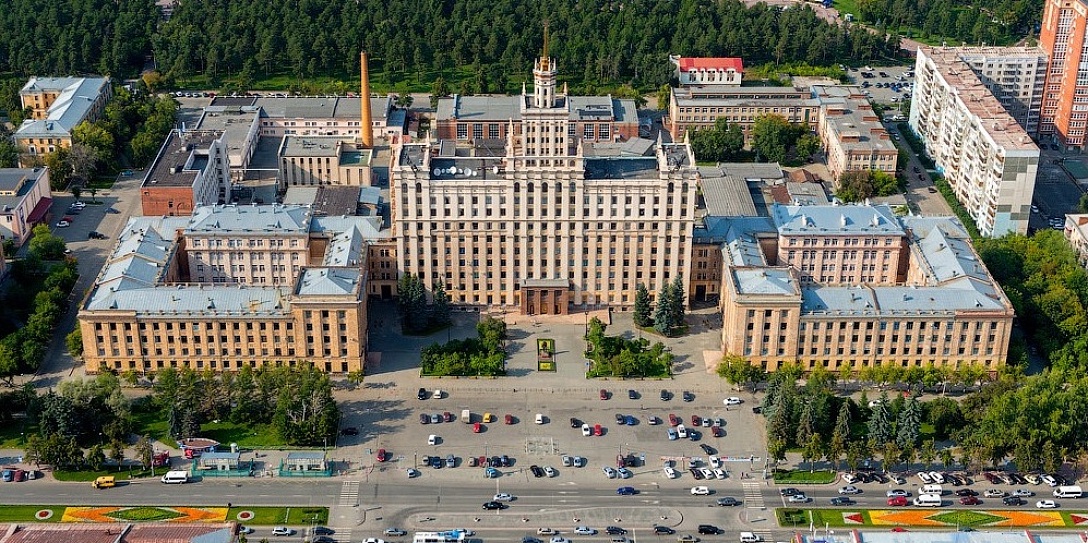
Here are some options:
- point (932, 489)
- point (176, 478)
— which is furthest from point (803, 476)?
point (176, 478)

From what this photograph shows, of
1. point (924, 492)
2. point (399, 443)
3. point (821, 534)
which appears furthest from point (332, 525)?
point (924, 492)

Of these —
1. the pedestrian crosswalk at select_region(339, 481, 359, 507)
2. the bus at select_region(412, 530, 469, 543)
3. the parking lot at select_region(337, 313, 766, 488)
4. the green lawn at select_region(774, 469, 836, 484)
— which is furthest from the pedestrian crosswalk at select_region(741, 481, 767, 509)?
the pedestrian crosswalk at select_region(339, 481, 359, 507)

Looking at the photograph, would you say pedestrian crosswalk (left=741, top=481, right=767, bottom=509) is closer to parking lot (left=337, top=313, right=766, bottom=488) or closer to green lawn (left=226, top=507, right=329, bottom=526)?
parking lot (left=337, top=313, right=766, bottom=488)

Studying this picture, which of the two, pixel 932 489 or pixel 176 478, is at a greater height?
pixel 932 489

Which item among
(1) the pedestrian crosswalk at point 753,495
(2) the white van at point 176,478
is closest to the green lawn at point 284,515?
(2) the white van at point 176,478

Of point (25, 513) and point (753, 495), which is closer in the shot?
point (25, 513)

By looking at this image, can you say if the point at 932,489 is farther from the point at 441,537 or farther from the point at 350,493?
the point at 350,493

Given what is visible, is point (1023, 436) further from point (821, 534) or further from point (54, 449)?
point (54, 449)
